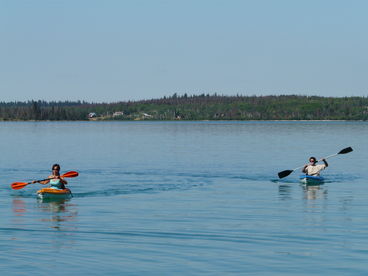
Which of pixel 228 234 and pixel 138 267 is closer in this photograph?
pixel 138 267

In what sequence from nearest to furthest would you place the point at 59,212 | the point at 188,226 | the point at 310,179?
the point at 188,226
the point at 59,212
the point at 310,179

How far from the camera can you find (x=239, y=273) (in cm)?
1962

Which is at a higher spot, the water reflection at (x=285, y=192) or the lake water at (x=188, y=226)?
the lake water at (x=188, y=226)

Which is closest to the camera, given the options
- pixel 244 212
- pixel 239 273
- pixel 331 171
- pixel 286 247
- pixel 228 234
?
pixel 239 273

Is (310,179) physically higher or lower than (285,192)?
higher

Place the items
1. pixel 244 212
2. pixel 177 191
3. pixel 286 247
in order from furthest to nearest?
pixel 177 191 → pixel 244 212 → pixel 286 247

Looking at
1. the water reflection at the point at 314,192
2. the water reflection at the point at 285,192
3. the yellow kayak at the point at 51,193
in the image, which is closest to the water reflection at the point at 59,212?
the yellow kayak at the point at 51,193

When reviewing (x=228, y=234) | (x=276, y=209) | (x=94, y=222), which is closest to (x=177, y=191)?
(x=276, y=209)

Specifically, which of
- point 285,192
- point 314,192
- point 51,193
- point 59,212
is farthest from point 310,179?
point 59,212

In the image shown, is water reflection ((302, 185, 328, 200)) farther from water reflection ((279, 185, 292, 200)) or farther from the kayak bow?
water reflection ((279, 185, 292, 200))

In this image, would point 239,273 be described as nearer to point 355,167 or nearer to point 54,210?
point 54,210

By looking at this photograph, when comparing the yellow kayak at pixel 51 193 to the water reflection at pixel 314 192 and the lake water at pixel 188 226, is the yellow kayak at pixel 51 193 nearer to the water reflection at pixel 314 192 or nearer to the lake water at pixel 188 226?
the lake water at pixel 188 226

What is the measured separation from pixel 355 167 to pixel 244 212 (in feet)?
104

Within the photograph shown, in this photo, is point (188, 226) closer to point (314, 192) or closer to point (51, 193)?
point (51, 193)
